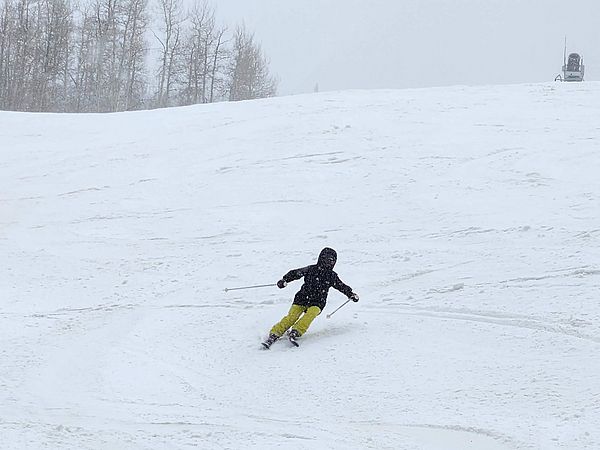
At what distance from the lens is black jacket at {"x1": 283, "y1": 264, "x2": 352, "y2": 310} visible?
30.7 feet

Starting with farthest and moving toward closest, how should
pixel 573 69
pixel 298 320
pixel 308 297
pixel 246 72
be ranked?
pixel 246 72 < pixel 573 69 < pixel 308 297 < pixel 298 320

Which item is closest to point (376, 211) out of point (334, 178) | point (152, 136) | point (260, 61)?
point (334, 178)

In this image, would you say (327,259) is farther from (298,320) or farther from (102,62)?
(102,62)

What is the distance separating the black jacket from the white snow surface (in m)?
0.40

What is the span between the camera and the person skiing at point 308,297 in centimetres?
898

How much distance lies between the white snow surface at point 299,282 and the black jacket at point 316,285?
40 centimetres

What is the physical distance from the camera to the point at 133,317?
33.2 feet

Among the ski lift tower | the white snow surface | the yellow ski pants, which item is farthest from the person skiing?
the ski lift tower

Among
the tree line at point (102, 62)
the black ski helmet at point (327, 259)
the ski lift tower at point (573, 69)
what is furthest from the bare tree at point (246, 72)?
the black ski helmet at point (327, 259)

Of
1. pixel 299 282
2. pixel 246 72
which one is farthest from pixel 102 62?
pixel 299 282

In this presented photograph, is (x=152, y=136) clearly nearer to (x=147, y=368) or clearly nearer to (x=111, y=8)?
(x=147, y=368)

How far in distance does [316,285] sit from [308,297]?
19 cm

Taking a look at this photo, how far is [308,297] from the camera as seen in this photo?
936 cm

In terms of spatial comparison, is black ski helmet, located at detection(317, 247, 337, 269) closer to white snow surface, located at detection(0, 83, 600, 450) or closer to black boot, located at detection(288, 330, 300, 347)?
white snow surface, located at detection(0, 83, 600, 450)
